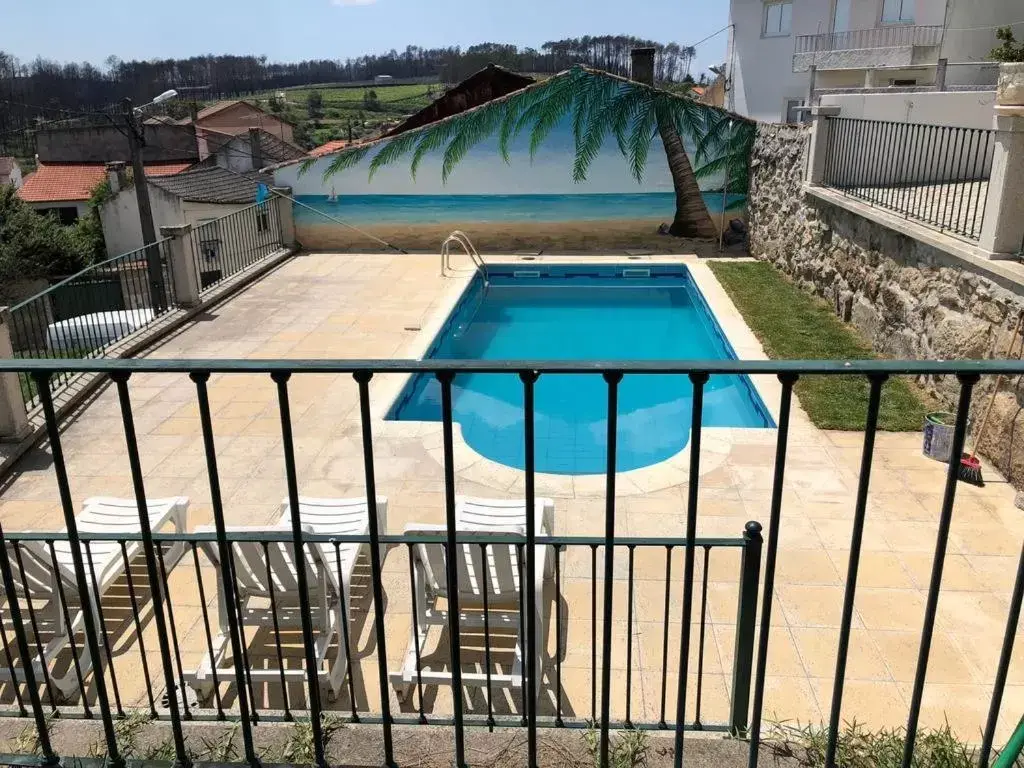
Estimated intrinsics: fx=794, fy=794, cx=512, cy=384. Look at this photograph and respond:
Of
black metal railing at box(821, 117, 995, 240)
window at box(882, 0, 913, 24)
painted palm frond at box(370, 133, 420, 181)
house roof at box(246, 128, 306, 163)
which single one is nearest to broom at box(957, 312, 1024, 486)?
black metal railing at box(821, 117, 995, 240)

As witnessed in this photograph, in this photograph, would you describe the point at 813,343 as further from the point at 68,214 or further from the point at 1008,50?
the point at 68,214

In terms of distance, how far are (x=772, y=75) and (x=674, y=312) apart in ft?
82.1

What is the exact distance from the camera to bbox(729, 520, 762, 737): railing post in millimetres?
2787

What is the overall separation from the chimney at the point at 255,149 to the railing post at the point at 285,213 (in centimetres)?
968

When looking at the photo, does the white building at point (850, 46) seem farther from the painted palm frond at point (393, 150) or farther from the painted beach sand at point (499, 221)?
the painted palm frond at point (393, 150)

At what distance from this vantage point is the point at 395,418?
7773mm

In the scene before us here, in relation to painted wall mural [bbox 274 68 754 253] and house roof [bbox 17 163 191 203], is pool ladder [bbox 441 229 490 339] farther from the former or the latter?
house roof [bbox 17 163 191 203]

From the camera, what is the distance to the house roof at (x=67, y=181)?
35219mm

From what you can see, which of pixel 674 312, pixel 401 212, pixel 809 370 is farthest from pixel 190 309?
pixel 809 370

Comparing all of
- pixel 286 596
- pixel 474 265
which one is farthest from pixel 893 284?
→ pixel 474 265

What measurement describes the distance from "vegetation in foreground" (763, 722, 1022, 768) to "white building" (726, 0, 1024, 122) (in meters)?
24.6

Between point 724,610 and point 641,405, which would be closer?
point 724,610

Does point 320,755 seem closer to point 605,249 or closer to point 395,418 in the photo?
point 395,418

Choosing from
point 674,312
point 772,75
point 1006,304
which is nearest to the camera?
point 1006,304
